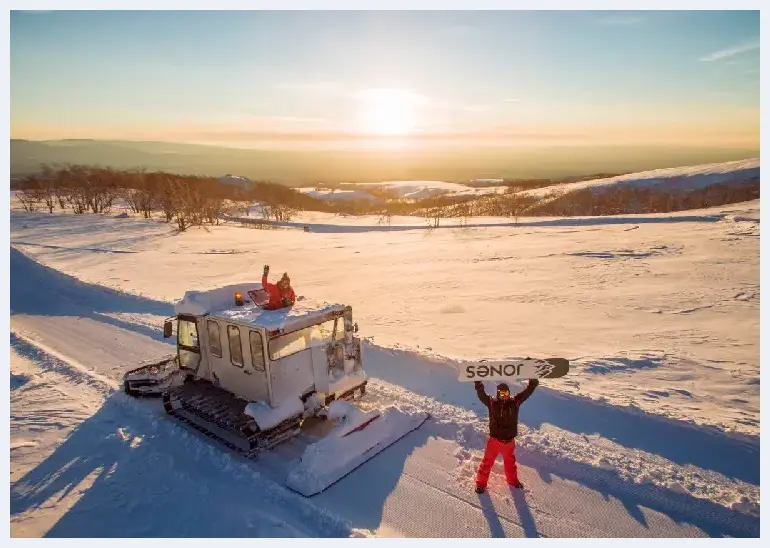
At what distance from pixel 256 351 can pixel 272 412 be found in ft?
3.36

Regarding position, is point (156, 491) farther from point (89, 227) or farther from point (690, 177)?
point (690, 177)

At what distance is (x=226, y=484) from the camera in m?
7.03

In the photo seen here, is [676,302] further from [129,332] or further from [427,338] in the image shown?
[129,332]

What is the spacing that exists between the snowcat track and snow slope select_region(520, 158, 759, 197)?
74.6 m

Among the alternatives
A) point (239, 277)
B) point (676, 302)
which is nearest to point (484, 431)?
point (676, 302)

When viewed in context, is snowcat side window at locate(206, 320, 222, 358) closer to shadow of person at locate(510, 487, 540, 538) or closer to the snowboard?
the snowboard

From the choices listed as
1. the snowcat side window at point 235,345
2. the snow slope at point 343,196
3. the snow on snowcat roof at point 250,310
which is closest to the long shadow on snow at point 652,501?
the snow on snowcat roof at point 250,310

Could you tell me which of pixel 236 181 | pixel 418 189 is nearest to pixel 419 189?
pixel 418 189

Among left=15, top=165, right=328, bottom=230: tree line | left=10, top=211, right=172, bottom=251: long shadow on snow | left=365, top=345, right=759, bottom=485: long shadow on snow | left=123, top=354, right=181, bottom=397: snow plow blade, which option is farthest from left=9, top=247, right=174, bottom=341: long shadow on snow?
left=15, top=165, right=328, bottom=230: tree line

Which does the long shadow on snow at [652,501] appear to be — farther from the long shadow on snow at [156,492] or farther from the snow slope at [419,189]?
the snow slope at [419,189]

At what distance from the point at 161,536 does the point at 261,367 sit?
8.69 feet

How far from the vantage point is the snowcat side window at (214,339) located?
28.2 ft

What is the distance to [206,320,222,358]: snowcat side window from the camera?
859 centimetres

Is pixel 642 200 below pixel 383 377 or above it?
above
